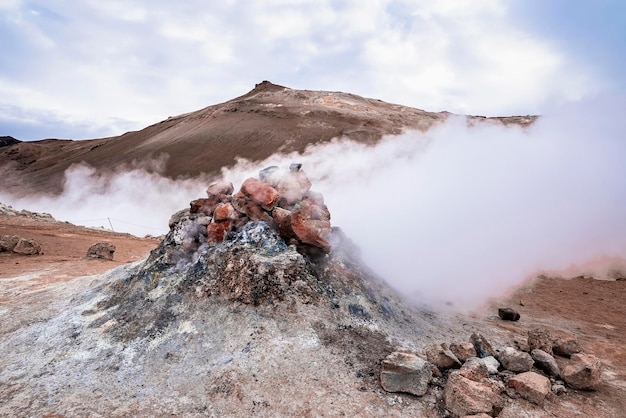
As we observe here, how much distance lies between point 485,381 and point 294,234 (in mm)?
2282

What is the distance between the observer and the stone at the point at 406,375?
315cm

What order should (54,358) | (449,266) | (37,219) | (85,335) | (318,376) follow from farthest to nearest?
(37,219)
(449,266)
(85,335)
(54,358)
(318,376)

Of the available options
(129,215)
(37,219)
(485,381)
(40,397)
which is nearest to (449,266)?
(485,381)

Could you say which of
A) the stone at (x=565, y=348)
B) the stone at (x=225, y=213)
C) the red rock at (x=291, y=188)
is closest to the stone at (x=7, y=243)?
the stone at (x=225, y=213)

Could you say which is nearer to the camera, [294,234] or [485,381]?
[485,381]

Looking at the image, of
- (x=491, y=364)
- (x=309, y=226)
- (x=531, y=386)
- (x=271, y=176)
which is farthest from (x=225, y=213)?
(x=531, y=386)

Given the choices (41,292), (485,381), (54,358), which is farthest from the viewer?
(41,292)

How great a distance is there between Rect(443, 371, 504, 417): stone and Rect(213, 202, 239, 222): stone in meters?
2.90

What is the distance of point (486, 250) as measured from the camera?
763 cm

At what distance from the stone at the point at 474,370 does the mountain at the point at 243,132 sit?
20397mm

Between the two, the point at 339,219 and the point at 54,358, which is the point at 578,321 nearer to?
the point at 339,219

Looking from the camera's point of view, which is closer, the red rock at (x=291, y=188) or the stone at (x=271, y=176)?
the red rock at (x=291, y=188)

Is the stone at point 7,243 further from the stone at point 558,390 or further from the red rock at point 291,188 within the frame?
the stone at point 558,390

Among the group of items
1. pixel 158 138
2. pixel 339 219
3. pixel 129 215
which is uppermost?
pixel 158 138
